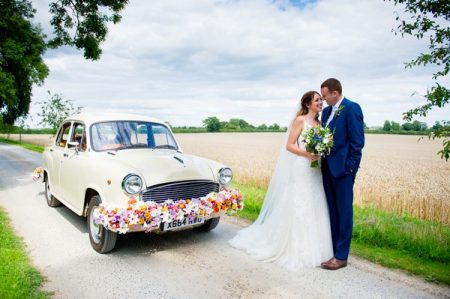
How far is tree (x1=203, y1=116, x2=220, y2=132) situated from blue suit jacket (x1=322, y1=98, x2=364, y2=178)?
76.8 meters

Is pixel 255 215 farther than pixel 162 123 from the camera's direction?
Yes

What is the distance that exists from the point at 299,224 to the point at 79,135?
4.05 m

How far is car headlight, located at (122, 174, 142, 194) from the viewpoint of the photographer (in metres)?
4.59

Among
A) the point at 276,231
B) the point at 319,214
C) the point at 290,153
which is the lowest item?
the point at 276,231

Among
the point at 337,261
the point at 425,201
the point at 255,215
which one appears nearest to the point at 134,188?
the point at 337,261

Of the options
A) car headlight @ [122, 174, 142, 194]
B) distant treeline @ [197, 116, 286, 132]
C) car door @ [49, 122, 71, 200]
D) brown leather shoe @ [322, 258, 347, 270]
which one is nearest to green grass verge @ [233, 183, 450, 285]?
brown leather shoe @ [322, 258, 347, 270]

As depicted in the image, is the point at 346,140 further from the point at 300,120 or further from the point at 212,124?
the point at 212,124

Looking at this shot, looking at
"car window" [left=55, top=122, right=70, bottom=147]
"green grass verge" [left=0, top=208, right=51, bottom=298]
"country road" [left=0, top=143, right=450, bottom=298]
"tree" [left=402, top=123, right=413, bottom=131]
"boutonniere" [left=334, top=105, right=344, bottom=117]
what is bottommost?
"country road" [left=0, top=143, right=450, bottom=298]

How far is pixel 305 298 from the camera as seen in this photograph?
3.78m

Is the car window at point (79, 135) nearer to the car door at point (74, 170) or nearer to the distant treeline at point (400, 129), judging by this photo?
the car door at point (74, 170)

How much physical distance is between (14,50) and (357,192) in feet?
52.4

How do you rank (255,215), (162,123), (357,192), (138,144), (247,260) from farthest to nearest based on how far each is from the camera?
1. (357,192)
2. (255,215)
3. (162,123)
4. (138,144)
5. (247,260)

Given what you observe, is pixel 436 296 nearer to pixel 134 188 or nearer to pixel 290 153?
pixel 290 153

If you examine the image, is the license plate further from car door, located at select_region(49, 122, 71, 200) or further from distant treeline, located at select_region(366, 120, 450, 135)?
distant treeline, located at select_region(366, 120, 450, 135)
